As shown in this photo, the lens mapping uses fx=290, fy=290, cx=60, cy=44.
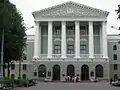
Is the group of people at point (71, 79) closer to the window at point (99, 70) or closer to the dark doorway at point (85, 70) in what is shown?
the dark doorway at point (85, 70)

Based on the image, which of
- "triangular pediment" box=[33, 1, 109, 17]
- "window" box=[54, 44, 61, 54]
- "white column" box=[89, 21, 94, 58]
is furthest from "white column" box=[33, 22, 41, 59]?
"white column" box=[89, 21, 94, 58]

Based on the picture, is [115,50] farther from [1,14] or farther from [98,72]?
[1,14]

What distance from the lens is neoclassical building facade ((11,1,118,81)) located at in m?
88.6

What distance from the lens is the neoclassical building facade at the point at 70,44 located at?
3489 inches

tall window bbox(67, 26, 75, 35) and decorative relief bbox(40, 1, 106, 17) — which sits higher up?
decorative relief bbox(40, 1, 106, 17)

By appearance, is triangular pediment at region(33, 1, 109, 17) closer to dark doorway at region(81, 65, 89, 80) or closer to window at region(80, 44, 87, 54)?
window at region(80, 44, 87, 54)

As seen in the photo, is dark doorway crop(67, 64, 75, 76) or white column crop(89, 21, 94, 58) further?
dark doorway crop(67, 64, 75, 76)

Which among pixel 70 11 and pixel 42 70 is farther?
pixel 70 11

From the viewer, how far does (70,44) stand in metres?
93.7

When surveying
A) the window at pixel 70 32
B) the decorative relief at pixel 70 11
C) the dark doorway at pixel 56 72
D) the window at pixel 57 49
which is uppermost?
the decorative relief at pixel 70 11

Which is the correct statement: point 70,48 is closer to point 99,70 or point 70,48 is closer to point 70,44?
point 70,44

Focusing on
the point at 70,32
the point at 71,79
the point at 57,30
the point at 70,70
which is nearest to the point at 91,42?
the point at 70,32

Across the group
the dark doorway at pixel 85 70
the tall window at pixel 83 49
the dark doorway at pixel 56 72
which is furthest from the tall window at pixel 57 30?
the dark doorway at pixel 85 70

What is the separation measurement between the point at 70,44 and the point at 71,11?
1074 cm
